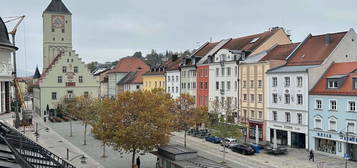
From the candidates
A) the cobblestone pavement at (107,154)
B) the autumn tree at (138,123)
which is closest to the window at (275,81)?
the cobblestone pavement at (107,154)

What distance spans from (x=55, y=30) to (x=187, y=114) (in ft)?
172

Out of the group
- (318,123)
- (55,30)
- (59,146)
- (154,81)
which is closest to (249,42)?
(318,123)

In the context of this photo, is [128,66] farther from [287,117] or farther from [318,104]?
[318,104]

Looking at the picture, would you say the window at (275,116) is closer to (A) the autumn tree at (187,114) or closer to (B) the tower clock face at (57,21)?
(A) the autumn tree at (187,114)

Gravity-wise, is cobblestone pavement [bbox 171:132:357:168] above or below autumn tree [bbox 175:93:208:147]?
below

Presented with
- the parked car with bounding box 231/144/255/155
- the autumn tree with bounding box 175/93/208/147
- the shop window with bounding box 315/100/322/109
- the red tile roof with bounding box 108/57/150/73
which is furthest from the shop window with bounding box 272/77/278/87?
the red tile roof with bounding box 108/57/150/73

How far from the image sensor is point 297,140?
45.4 m

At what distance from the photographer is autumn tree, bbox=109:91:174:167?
3055 cm

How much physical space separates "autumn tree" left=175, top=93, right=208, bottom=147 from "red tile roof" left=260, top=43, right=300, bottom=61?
11434 millimetres

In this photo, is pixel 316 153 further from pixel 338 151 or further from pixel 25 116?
pixel 25 116

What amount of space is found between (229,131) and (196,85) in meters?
27.8

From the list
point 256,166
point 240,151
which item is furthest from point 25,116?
point 256,166

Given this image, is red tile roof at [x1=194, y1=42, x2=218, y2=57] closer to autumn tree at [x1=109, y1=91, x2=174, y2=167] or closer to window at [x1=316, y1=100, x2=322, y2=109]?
window at [x1=316, y1=100, x2=322, y2=109]

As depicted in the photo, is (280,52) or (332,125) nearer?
(332,125)
